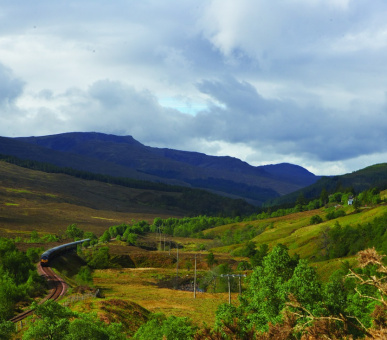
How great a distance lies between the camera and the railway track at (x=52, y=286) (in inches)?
2386

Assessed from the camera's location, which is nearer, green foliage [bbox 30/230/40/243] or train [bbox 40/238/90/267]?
train [bbox 40/238/90/267]

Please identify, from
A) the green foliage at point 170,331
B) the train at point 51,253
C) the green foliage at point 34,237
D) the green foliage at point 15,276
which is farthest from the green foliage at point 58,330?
the green foliage at point 34,237

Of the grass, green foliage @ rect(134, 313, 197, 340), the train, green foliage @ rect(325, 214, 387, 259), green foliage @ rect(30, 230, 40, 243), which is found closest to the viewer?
green foliage @ rect(134, 313, 197, 340)

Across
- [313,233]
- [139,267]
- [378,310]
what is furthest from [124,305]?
[313,233]

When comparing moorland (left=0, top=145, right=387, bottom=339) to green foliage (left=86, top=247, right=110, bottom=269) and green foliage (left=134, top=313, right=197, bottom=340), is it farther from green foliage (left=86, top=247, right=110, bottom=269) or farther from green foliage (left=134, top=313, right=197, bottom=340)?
green foliage (left=86, top=247, right=110, bottom=269)

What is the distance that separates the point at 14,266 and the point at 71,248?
6624 cm

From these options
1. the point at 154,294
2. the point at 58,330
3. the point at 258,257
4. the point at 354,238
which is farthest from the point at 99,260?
the point at 58,330

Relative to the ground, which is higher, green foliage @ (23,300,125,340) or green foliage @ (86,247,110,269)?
green foliage @ (23,300,125,340)

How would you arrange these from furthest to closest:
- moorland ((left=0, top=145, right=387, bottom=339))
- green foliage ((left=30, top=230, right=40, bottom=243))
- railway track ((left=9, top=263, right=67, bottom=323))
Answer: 1. green foliage ((left=30, top=230, right=40, bottom=243))
2. railway track ((left=9, top=263, right=67, bottom=323))
3. moorland ((left=0, top=145, right=387, bottom=339))

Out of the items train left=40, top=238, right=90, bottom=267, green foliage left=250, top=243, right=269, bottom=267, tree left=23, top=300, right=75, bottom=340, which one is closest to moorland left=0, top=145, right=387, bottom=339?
tree left=23, top=300, right=75, bottom=340

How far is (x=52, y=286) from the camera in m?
83.6

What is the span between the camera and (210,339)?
47.4ft

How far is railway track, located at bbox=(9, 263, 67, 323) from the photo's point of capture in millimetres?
60597

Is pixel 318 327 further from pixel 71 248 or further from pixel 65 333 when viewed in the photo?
pixel 71 248
